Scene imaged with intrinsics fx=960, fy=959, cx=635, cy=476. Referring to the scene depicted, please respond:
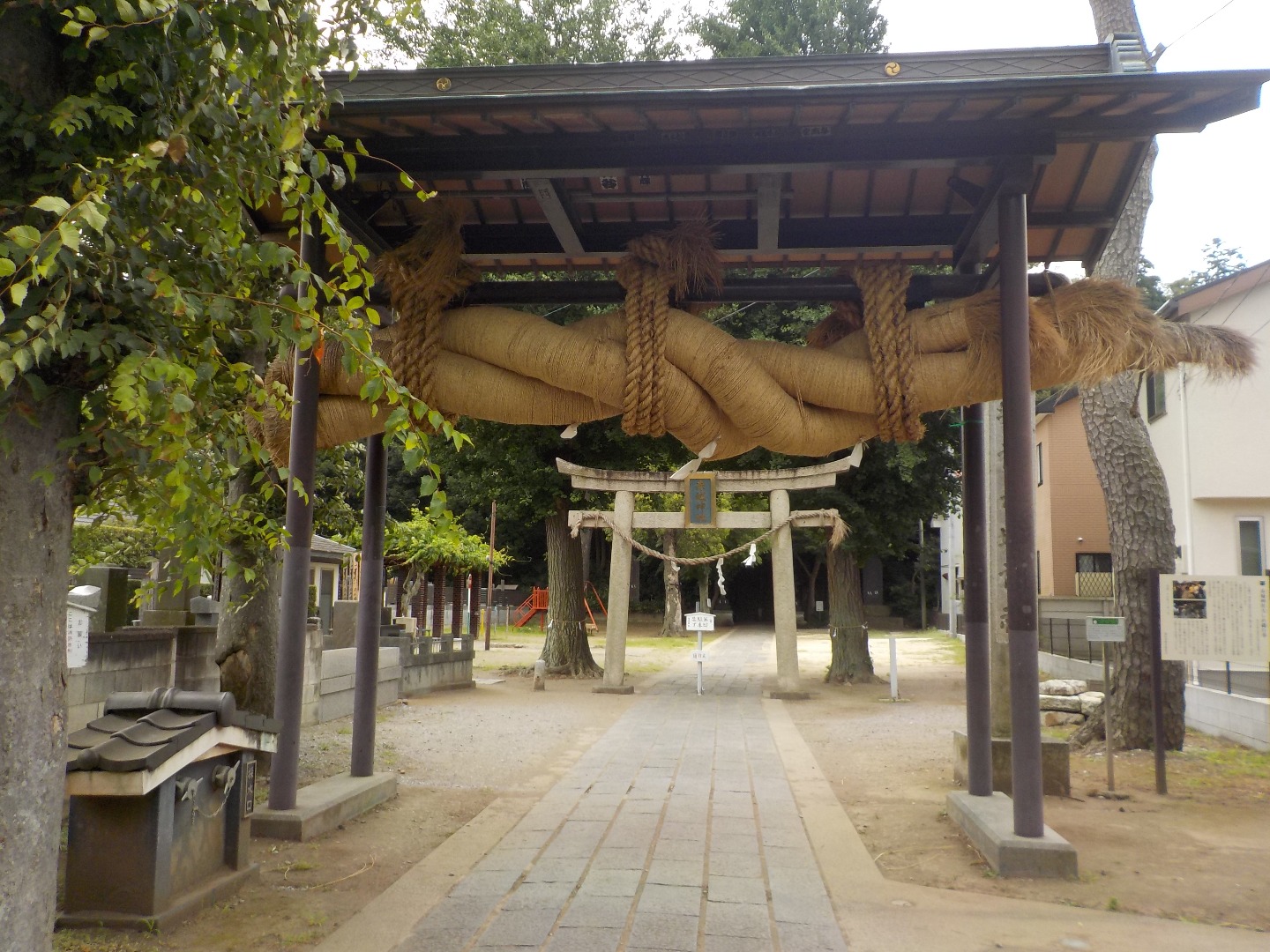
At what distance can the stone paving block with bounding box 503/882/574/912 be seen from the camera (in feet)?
15.3

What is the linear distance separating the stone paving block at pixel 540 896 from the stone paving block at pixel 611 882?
0.10 meters

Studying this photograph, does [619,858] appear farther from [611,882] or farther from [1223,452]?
[1223,452]

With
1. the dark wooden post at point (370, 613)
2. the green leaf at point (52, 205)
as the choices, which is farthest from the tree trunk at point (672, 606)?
the green leaf at point (52, 205)

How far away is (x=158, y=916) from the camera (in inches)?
162

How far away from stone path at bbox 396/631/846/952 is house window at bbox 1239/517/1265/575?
1215 centimetres

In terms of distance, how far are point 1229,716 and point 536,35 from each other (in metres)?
19.6

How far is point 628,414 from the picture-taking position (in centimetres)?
455

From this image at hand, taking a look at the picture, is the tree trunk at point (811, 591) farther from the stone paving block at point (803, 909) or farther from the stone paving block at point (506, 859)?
the stone paving block at point (803, 909)

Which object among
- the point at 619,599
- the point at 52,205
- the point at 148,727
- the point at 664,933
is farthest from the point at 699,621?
the point at 52,205

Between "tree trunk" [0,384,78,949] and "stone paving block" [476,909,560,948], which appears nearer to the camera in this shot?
"tree trunk" [0,384,78,949]

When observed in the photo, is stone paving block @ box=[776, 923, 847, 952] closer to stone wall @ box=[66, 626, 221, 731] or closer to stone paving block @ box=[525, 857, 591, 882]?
stone paving block @ box=[525, 857, 591, 882]

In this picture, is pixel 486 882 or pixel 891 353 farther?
pixel 486 882

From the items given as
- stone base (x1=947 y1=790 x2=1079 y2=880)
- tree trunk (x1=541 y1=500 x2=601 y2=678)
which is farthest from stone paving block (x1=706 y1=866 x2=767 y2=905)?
tree trunk (x1=541 y1=500 x2=601 y2=678)

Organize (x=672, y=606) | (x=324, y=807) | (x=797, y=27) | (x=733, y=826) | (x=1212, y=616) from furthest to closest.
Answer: (x=672, y=606) → (x=797, y=27) → (x=1212, y=616) → (x=733, y=826) → (x=324, y=807)
